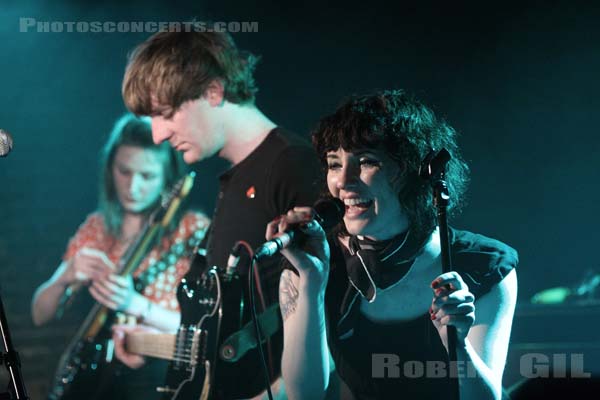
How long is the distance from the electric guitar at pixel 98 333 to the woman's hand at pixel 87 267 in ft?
0.27

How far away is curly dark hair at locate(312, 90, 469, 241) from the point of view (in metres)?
2.88

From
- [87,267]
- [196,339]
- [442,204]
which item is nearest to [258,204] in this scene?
[196,339]

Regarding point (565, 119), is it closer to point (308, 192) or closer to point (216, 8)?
point (308, 192)

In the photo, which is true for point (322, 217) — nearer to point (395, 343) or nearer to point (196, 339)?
point (395, 343)

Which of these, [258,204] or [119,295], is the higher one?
[258,204]

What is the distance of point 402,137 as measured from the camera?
2.87m

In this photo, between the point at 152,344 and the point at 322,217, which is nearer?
the point at 322,217

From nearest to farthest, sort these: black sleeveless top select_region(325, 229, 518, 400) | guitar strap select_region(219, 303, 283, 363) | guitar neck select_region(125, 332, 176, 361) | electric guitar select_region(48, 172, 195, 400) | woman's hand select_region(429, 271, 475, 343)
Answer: woman's hand select_region(429, 271, 475, 343)
black sleeveless top select_region(325, 229, 518, 400)
guitar strap select_region(219, 303, 283, 363)
guitar neck select_region(125, 332, 176, 361)
electric guitar select_region(48, 172, 195, 400)

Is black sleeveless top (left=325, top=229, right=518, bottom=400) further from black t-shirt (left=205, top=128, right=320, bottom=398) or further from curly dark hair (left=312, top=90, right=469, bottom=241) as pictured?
black t-shirt (left=205, top=128, right=320, bottom=398)

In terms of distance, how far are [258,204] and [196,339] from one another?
612 mm

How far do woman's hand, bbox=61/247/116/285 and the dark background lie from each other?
0.09 meters

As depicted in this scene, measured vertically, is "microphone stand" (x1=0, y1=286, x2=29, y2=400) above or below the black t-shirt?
below

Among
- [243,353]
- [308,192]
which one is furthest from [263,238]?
[243,353]

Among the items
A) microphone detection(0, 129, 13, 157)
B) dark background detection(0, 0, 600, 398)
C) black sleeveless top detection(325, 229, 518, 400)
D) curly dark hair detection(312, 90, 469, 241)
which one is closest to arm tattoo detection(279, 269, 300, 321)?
black sleeveless top detection(325, 229, 518, 400)
